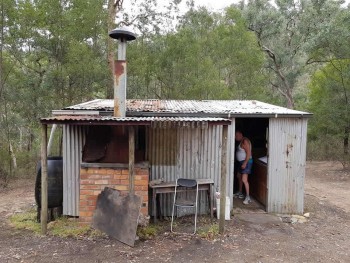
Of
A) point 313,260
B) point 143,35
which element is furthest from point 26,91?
point 313,260

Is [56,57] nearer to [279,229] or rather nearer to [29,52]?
[29,52]

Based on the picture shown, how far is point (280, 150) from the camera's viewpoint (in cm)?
702

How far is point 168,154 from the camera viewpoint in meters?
6.64

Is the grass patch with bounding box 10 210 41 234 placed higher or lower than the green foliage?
lower

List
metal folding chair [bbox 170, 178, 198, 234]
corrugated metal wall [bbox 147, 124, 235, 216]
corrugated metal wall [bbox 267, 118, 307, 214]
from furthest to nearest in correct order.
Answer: corrugated metal wall [bbox 267, 118, 307, 214] < corrugated metal wall [bbox 147, 124, 235, 216] < metal folding chair [bbox 170, 178, 198, 234]

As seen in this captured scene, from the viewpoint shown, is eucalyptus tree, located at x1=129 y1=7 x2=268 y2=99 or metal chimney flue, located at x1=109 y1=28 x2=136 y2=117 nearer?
metal chimney flue, located at x1=109 y1=28 x2=136 y2=117

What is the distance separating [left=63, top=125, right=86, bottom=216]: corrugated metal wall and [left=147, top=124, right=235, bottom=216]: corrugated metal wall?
1.42m

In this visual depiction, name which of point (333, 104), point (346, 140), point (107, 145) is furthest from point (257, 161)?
point (346, 140)

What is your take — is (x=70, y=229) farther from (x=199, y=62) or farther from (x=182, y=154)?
(x=199, y=62)

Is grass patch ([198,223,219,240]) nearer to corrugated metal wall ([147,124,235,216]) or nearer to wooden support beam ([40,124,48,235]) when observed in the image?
corrugated metal wall ([147,124,235,216])

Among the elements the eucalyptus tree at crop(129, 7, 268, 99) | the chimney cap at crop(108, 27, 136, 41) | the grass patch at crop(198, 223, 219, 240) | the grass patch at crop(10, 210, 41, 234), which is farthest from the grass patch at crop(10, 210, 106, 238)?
the eucalyptus tree at crop(129, 7, 268, 99)

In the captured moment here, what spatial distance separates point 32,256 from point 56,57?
983 cm

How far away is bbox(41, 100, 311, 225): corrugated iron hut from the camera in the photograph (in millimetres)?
5867

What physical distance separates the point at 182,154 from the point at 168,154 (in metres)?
0.30
